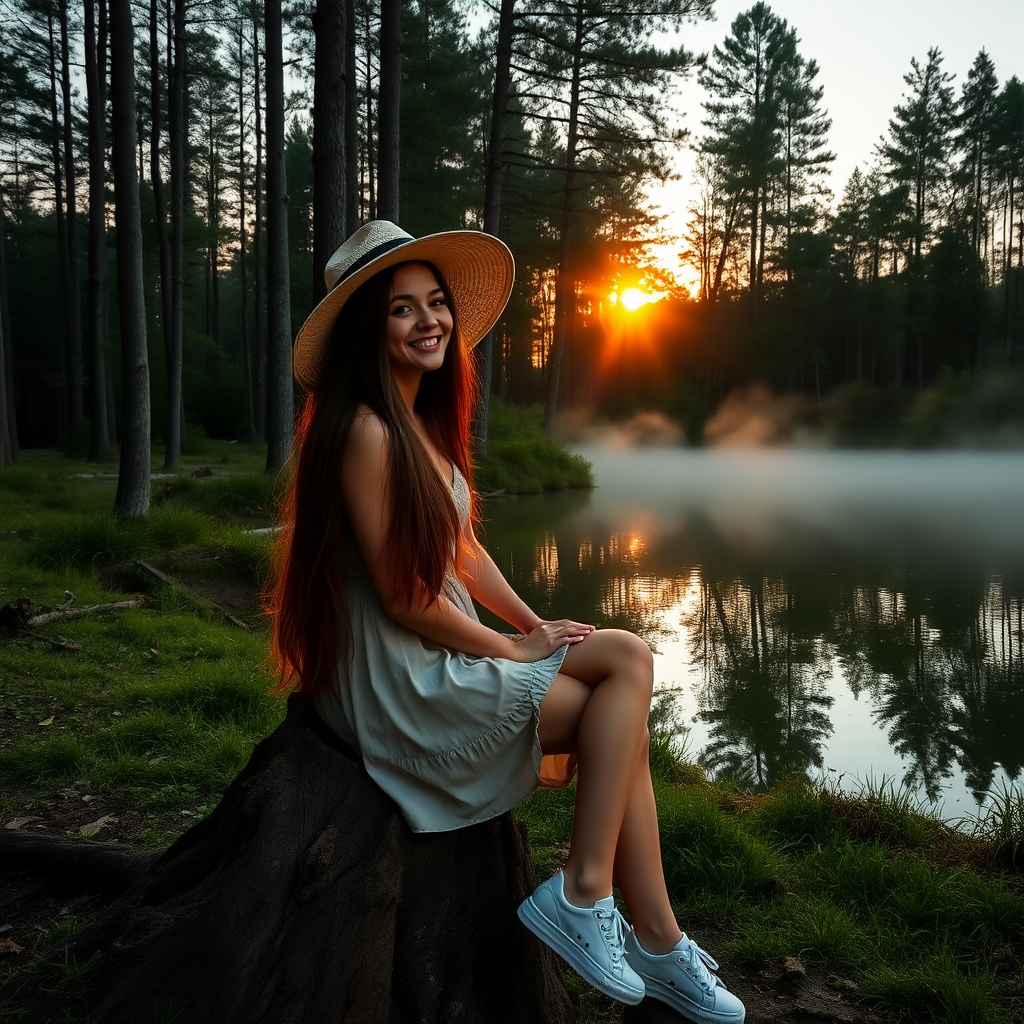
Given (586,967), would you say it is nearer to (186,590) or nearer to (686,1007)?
(686,1007)

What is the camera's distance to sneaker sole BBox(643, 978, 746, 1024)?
2.08 meters

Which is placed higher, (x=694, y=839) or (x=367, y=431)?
(x=367, y=431)

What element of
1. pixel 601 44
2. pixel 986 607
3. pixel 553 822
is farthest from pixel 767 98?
pixel 553 822

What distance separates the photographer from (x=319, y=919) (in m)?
1.82

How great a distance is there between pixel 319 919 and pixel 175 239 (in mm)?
19200

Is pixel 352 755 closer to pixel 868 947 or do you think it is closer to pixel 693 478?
pixel 868 947

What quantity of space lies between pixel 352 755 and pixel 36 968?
0.85 metres

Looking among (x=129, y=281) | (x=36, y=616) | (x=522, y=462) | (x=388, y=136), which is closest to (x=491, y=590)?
(x=36, y=616)

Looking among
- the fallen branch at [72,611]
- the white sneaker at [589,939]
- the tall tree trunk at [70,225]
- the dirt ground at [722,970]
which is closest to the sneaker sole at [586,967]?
the white sneaker at [589,939]

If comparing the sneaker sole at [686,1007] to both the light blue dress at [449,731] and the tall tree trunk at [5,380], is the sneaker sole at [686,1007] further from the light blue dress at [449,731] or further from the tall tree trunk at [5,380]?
the tall tree trunk at [5,380]

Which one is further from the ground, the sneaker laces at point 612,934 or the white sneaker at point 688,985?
the sneaker laces at point 612,934

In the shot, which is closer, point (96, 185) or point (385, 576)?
point (385, 576)

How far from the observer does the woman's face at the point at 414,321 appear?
237 centimetres

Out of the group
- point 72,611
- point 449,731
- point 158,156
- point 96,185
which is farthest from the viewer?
point 158,156
